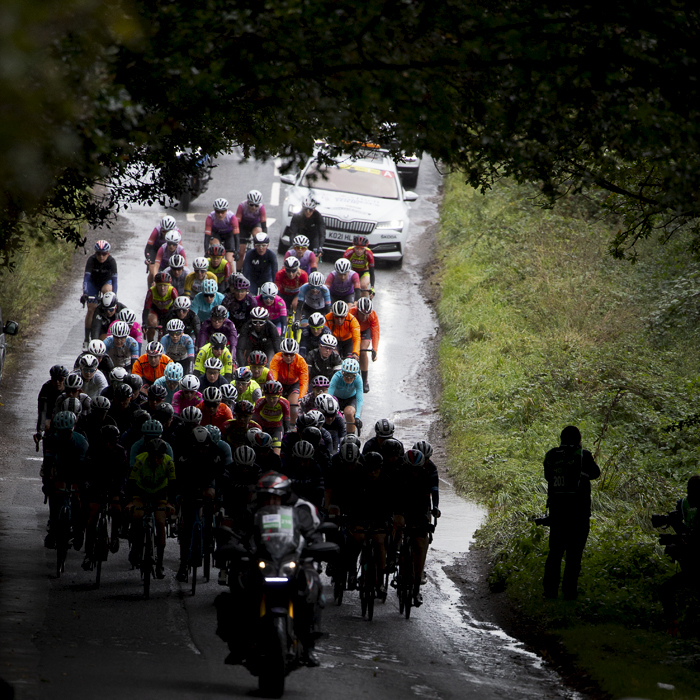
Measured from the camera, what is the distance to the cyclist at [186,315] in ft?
58.9

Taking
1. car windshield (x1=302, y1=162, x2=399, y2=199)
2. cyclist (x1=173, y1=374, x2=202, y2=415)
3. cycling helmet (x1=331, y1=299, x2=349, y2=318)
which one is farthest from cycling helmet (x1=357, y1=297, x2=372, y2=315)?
car windshield (x1=302, y1=162, x2=399, y2=199)

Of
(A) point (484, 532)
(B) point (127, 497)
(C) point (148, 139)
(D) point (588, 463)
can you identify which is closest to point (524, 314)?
(A) point (484, 532)

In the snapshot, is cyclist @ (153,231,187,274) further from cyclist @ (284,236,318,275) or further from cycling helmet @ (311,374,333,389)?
cycling helmet @ (311,374,333,389)

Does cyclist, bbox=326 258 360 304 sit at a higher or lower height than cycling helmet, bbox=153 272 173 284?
higher

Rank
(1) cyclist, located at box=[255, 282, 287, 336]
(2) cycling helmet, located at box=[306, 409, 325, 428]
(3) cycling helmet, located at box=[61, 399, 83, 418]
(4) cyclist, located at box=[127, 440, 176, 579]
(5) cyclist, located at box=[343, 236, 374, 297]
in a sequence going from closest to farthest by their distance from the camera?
1. (4) cyclist, located at box=[127, 440, 176, 579]
2. (3) cycling helmet, located at box=[61, 399, 83, 418]
3. (2) cycling helmet, located at box=[306, 409, 325, 428]
4. (1) cyclist, located at box=[255, 282, 287, 336]
5. (5) cyclist, located at box=[343, 236, 374, 297]

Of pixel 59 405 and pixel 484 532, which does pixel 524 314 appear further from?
pixel 59 405

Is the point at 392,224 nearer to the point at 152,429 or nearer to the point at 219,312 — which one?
the point at 219,312

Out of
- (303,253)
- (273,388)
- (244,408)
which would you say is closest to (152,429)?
(244,408)

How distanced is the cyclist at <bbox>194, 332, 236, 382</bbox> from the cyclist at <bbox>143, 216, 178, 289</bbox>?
4.22 metres

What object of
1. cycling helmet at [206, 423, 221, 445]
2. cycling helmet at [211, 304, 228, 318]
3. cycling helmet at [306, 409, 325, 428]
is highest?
cycling helmet at [211, 304, 228, 318]

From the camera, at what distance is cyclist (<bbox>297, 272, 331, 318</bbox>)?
19.5m

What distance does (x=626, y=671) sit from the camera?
1005cm

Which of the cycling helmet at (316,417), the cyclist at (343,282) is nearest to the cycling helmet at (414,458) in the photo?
the cycling helmet at (316,417)

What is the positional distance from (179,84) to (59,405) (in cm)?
637
